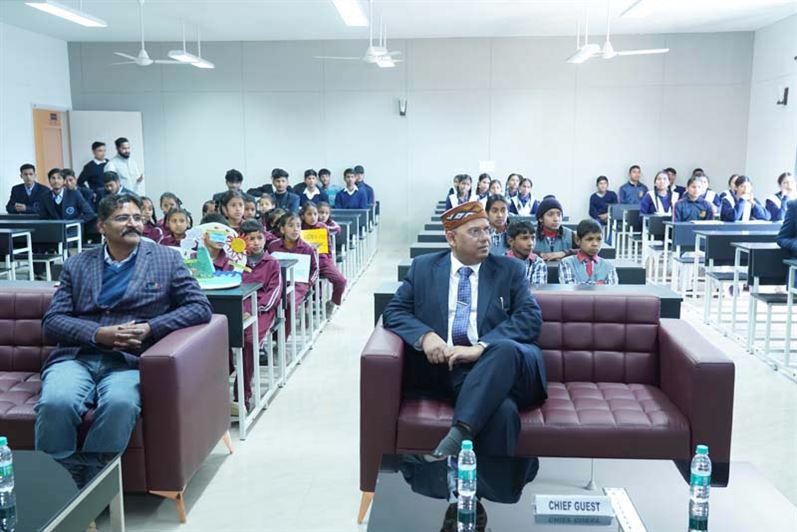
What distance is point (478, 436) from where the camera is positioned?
99.1 inches

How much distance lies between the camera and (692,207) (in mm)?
7691

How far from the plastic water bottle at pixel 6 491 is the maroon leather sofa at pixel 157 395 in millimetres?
591

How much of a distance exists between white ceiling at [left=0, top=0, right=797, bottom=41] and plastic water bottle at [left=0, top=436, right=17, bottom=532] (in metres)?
7.01

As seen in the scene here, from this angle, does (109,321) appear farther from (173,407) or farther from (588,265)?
(588,265)

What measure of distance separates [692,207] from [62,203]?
23.7 ft

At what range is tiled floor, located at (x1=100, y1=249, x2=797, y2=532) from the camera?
2.71 m

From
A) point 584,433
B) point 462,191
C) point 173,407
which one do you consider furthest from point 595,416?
point 462,191

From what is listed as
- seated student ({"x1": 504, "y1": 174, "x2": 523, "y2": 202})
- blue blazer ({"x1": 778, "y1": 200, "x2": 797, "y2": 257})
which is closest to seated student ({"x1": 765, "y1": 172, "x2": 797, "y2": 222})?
seated student ({"x1": 504, "y1": 174, "x2": 523, "y2": 202})

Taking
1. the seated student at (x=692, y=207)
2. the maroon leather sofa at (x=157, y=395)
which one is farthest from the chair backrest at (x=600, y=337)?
the seated student at (x=692, y=207)

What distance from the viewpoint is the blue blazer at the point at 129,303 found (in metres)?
2.82

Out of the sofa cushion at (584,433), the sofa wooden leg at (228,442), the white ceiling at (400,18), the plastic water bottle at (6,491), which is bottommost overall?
the sofa wooden leg at (228,442)

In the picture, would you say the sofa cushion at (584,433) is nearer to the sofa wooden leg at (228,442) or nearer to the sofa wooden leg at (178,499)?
the sofa wooden leg at (178,499)

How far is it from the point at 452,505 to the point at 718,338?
4.26 metres

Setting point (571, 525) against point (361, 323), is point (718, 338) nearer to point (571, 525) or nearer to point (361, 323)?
point (361, 323)
